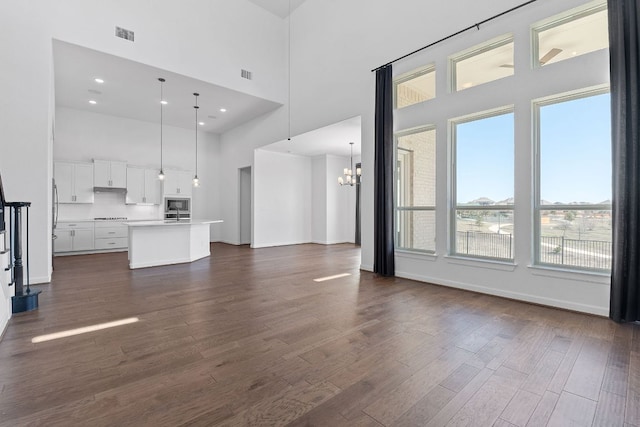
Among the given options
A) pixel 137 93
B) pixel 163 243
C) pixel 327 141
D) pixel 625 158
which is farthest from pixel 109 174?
pixel 625 158

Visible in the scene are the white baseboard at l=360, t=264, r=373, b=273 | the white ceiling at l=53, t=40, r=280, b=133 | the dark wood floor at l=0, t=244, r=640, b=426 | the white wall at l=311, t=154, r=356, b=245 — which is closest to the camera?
the dark wood floor at l=0, t=244, r=640, b=426

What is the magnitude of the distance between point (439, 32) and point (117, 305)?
578cm

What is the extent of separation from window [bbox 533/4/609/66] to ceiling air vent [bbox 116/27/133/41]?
20.4ft

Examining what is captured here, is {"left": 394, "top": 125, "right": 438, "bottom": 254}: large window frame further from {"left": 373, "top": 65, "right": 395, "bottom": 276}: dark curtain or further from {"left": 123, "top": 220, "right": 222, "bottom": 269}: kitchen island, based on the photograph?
{"left": 123, "top": 220, "right": 222, "bottom": 269}: kitchen island

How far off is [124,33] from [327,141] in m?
4.65

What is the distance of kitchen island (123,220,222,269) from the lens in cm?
598

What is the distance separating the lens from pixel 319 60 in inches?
268

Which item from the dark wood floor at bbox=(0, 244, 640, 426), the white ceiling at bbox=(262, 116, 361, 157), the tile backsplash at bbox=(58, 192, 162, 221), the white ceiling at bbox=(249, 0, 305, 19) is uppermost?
the white ceiling at bbox=(249, 0, 305, 19)

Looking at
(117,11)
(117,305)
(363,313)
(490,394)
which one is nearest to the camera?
(490,394)

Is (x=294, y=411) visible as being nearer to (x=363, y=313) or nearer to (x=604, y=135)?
(x=363, y=313)

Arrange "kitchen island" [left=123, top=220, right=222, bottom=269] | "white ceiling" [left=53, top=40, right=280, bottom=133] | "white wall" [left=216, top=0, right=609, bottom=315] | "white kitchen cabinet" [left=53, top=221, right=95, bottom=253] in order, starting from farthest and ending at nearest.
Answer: "white kitchen cabinet" [left=53, top=221, right=95, bottom=253], "kitchen island" [left=123, top=220, right=222, bottom=269], "white ceiling" [left=53, top=40, right=280, bottom=133], "white wall" [left=216, top=0, right=609, bottom=315]

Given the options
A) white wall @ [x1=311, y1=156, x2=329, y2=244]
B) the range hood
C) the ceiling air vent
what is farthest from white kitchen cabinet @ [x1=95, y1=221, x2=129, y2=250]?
white wall @ [x1=311, y1=156, x2=329, y2=244]

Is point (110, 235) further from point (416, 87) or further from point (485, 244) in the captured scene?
point (485, 244)

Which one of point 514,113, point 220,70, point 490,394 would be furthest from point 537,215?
point 220,70
